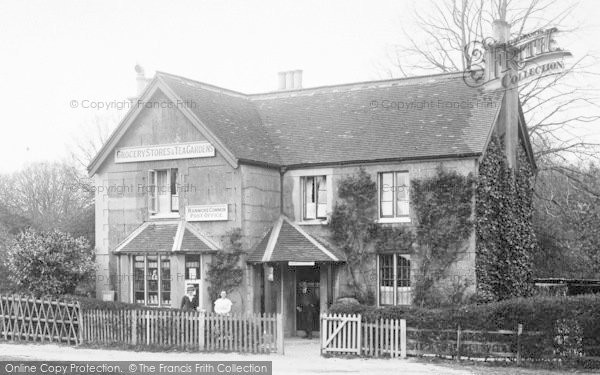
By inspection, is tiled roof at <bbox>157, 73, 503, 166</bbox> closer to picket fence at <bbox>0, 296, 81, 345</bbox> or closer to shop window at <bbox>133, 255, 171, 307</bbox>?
shop window at <bbox>133, 255, 171, 307</bbox>

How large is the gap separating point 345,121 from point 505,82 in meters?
6.05

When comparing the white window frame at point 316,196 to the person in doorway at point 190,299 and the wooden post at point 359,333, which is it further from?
the wooden post at point 359,333

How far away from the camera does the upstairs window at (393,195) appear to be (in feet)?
93.4

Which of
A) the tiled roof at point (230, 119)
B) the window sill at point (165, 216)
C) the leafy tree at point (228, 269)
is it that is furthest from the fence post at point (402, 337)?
the window sill at point (165, 216)

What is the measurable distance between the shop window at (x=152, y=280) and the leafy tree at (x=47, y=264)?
1.82m

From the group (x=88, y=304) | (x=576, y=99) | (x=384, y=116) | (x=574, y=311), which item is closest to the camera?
(x=574, y=311)

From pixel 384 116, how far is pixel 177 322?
451 inches

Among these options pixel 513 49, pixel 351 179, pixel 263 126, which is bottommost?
pixel 351 179

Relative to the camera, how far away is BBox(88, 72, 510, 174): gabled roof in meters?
28.4

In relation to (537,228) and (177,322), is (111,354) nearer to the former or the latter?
(177,322)

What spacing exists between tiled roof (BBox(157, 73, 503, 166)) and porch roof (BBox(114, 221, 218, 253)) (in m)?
3.30

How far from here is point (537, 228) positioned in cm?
3856

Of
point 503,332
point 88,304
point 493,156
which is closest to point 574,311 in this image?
point 503,332

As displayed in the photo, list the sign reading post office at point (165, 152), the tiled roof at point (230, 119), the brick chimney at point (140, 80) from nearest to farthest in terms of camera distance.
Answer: the sign reading post office at point (165, 152)
the tiled roof at point (230, 119)
the brick chimney at point (140, 80)
